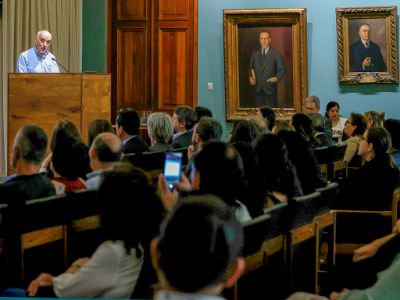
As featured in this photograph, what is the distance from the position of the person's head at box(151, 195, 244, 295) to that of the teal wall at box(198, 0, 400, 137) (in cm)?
1153

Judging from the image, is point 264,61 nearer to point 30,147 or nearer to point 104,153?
point 104,153

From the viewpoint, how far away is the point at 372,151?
6117 millimetres

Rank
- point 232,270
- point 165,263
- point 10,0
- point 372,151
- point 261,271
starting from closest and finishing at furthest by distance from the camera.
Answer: point 165,263 < point 232,270 < point 261,271 < point 372,151 < point 10,0

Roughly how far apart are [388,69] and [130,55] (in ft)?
13.7

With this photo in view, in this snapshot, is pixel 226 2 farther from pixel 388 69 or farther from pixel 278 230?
pixel 278 230

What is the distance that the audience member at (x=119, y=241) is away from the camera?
3139 millimetres

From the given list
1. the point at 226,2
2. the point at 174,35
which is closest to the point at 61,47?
the point at 174,35

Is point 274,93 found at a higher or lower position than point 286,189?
higher

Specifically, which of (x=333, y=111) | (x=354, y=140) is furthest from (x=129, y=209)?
(x=333, y=111)

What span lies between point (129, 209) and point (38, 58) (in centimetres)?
765

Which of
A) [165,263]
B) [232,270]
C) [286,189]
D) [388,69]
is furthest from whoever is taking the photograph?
[388,69]

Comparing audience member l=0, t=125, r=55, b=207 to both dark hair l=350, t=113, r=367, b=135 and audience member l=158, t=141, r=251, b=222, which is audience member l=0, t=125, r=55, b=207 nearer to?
audience member l=158, t=141, r=251, b=222

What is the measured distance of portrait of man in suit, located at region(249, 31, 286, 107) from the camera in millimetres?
13398

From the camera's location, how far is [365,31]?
1312 centimetres
